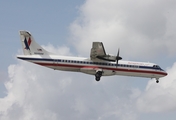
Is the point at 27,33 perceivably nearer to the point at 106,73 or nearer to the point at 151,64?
the point at 106,73

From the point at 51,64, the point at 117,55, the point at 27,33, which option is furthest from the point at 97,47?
the point at 27,33

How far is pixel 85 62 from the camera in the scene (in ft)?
222

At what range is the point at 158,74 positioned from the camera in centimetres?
7131

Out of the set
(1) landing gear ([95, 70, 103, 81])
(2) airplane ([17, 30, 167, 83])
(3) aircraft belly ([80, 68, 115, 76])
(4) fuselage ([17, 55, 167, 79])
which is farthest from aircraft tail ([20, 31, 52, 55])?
(1) landing gear ([95, 70, 103, 81])

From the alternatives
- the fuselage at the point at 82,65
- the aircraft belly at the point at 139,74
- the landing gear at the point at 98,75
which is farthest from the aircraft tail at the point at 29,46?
the aircraft belly at the point at 139,74

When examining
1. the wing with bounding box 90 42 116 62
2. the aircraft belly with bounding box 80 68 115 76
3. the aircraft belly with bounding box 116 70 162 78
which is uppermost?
the wing with bounding box 90 42 116 62

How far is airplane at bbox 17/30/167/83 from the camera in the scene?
221 ft

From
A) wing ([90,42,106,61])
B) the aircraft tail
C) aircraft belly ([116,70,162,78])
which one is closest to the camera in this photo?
wing ([90,42,106,61])

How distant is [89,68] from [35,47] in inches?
380

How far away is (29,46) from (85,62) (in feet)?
31.7

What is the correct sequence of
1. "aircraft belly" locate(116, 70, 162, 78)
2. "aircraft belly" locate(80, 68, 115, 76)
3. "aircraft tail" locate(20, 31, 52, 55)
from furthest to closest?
"aircraft belly" locate(116, 70, 162, 78) < "aircraft tail" locate(20, 31, 52, 55) < "aircraft belly" locate(80, 68, 115, 76)

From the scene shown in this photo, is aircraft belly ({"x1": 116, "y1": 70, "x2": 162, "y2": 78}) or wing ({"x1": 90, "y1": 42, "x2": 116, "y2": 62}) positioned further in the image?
aircraft belly ({"x1": 116, "y1": 70, "x2": 162, "y2": 78})

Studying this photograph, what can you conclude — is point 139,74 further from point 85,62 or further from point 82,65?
point 82,65

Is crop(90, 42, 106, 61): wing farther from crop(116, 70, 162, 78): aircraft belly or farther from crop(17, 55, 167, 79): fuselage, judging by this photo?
crop(116, 70, 162, 78): aircraft belly
